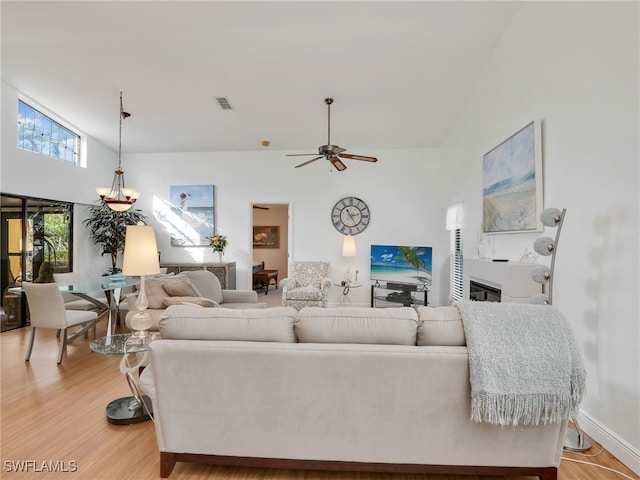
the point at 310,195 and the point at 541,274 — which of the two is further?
the point at 310,195

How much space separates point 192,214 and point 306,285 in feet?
9.49

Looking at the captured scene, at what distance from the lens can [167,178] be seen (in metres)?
7.05

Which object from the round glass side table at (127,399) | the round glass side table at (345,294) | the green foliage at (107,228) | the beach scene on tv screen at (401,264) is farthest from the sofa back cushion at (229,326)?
the green foliage at (107,228)

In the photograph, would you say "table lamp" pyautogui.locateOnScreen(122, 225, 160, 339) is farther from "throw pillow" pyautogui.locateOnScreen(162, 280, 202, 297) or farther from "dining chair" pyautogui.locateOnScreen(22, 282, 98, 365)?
"dining chair" pyautogui.locateOnScreen(22, 282, 98, 365)

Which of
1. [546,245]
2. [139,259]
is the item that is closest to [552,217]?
[546,245]

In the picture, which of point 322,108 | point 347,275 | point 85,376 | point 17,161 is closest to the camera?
point 85,376

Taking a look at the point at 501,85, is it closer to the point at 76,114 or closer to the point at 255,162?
the point at 255,162

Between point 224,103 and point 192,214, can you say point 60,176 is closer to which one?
point 192,214

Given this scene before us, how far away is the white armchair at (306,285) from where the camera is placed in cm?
545

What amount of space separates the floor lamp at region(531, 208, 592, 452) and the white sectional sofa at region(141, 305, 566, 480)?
0.61 meters

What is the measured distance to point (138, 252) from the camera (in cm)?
235

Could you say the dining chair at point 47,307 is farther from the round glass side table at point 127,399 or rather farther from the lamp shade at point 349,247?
the lamp shade at point 349,247

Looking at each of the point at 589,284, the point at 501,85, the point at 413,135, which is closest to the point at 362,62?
the point at 501,85

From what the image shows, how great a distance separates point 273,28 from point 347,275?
449 centimetres
